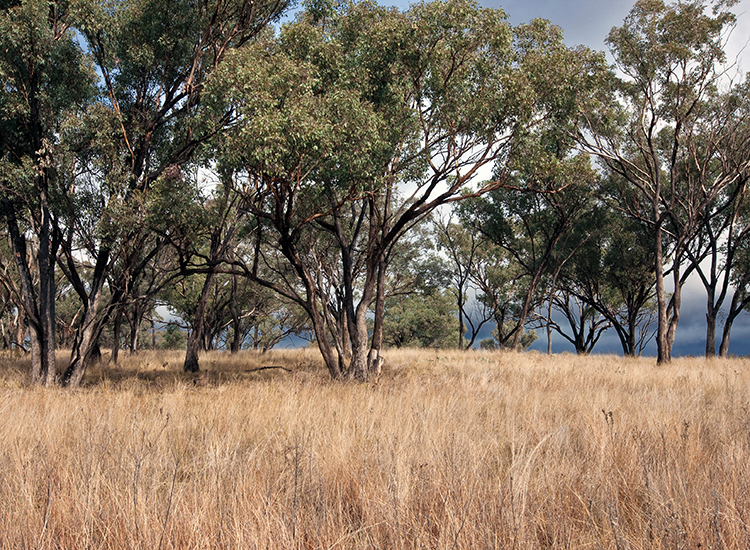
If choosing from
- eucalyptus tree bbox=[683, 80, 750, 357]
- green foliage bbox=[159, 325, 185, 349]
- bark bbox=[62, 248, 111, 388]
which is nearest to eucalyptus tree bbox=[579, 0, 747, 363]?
eucalyptus tree bbox=[683, 80, 750, 357]

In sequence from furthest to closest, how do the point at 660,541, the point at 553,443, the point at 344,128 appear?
the point at 344,128
the point at 553,443
the point at 660,541

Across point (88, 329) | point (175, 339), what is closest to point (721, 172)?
point (88, 329)

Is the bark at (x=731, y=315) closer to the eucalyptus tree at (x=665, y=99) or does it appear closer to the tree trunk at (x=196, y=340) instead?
the eucalyptus tree at (x=665, y=99)

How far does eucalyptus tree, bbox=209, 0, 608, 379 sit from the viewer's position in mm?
8734

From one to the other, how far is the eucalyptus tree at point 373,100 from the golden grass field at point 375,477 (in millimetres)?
4839

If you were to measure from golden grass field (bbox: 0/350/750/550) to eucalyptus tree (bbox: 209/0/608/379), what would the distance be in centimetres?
484

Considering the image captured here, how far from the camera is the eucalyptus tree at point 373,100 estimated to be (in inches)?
344

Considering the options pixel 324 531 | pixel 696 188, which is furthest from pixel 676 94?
pixel 324 531

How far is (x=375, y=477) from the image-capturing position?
3662mm

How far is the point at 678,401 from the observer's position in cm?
718

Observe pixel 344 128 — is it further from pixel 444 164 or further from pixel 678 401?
pixel 678 401

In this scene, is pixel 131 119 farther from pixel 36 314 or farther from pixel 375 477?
pixel 375 477

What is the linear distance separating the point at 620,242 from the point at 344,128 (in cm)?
2243

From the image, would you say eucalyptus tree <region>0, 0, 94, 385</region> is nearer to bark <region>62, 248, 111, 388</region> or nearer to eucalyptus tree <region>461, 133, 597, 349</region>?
bark <region>62, 248, 111, 388</region>
